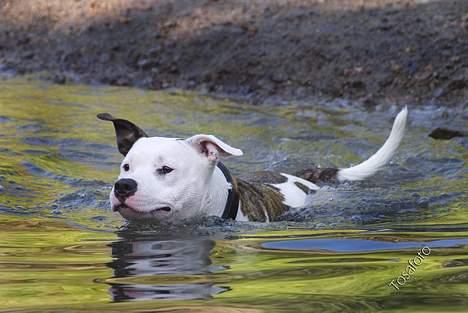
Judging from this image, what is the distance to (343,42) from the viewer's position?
13.2 metres

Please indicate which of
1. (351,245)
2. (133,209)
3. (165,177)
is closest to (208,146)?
(165,177)

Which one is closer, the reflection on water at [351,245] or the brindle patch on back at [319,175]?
the reflection on water at [351,245]

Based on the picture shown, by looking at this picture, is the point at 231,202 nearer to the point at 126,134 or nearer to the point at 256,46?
the point at 126,134

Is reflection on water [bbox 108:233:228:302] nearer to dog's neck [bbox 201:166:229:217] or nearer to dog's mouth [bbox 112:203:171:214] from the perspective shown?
dog's mouth [bbox 112:203:171:214]

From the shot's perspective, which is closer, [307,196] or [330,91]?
[307,196]

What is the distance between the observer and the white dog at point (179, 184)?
5.96 m

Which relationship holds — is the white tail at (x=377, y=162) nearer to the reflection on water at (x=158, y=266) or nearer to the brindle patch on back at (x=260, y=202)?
the brindle patch on back at (x=260, y=202)

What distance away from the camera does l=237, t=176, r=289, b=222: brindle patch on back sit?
675cm

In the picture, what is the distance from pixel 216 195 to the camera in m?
6.42

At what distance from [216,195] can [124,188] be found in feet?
2.42

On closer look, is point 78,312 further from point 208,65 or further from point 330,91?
point 208,65

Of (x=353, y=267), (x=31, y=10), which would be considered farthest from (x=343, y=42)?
(x=353, y=267)

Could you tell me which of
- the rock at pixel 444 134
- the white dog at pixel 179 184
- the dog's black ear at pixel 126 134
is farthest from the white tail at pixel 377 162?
the dog's black ear at pixel 126 134

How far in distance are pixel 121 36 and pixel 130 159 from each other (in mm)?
9005
